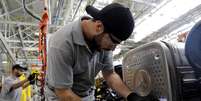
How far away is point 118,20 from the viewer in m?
1.18

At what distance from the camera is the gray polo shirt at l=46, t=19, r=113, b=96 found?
1326 millimetres

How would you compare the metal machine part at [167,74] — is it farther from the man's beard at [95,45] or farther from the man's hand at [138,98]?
the man's beard at [95,45]

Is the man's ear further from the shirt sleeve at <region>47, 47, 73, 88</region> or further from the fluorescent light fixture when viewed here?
the fluorescent light fixture

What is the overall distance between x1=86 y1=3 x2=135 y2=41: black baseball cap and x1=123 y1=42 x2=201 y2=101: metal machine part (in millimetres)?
116

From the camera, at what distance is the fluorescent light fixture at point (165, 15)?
492 centimetres

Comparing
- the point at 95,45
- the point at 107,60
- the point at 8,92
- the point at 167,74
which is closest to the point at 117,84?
the point at 107,60

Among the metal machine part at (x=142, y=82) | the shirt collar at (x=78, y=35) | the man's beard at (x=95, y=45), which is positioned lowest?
the metal machine part at (x=142, y=82)

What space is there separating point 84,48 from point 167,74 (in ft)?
1.90

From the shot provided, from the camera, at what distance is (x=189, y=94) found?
97 cm

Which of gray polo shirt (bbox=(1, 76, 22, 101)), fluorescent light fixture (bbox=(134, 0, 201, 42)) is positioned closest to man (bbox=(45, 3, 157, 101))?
gray polo shirt (bbox=(1, 76, 22, 101))

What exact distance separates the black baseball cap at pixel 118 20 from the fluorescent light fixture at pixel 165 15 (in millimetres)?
3700

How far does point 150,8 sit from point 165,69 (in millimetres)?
4760

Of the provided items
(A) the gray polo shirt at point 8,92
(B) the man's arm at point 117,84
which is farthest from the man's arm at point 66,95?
(A) the gray polo shirt at point 8,92

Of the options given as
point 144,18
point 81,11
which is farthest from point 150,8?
point 81,11
